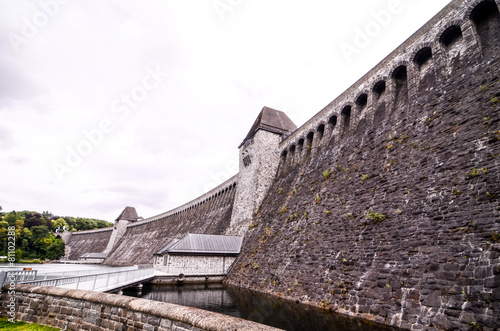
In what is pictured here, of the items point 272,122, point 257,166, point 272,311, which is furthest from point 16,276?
point 272,122

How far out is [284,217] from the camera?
17047mm

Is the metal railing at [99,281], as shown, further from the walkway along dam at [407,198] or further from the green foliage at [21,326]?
the walkway along dam at [407,198]

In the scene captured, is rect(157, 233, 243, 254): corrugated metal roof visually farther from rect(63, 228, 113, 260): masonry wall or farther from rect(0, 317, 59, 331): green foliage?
rect(63, 228, 113, 260): masonry wall

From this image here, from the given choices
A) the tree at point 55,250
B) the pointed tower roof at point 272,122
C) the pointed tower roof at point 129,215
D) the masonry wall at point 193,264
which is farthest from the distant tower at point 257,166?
the tree at point 55,250

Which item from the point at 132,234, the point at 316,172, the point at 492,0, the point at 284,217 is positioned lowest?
the point at 132,234

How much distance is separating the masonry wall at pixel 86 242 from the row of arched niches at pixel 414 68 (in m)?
66.6

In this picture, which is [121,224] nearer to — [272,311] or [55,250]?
[55,250]

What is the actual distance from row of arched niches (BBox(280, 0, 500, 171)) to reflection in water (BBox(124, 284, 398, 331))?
9228mm

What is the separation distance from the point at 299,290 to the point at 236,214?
1617 centimetres

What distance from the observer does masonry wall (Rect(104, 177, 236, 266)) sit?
34094 millimetres

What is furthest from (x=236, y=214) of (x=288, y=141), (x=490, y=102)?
(x=490, y=102)

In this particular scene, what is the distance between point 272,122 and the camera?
90.3 ft

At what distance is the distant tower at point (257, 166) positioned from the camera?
24312 millimetres

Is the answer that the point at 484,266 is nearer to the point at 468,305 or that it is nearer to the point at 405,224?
the point at 468,305
